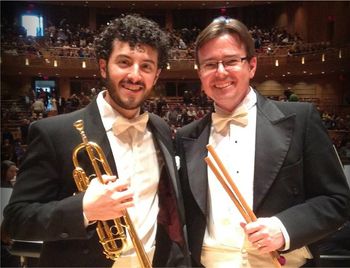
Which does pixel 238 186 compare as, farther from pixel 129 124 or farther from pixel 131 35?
pixel 131 35

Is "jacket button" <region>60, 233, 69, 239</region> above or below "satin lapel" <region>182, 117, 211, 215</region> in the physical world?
below

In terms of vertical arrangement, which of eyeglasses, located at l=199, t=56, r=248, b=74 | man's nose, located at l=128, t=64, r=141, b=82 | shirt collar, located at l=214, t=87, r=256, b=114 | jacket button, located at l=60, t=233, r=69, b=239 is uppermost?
eyeglasses, located at l=199, t=56, r=248, b=74

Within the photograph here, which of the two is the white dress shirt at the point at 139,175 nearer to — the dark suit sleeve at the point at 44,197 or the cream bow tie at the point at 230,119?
the dark suit sleeve at the point at 44,197

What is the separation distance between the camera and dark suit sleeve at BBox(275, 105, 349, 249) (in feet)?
5.79

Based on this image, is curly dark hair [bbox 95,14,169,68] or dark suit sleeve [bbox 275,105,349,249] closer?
dark suit sleeve [bbox 275,105,349,249]

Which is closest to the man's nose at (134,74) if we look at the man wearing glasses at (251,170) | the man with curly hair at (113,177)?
the man with curly hair at (113,177)

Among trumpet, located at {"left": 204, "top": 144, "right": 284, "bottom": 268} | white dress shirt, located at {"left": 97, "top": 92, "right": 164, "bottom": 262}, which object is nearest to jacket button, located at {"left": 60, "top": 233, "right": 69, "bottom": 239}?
white dress shirt, located at {"left": 97, "top": 92, "right": 164, "bottom": 262}

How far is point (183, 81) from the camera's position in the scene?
535 centimetres

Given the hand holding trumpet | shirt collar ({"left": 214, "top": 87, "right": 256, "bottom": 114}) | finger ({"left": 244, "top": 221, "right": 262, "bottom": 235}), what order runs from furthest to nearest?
shirt collar ({"left": 214, "top": 87, "right": 256, "bottom": 114})
finger ({"left": 244, "top": 221, "right": 262, "bottom": 235})
the hand holding trumpet

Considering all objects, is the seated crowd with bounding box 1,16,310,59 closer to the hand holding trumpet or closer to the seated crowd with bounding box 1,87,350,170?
the seated crowd with bounding box 1,87,350,170

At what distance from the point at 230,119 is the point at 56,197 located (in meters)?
0.89

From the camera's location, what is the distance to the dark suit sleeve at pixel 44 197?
1.61 m

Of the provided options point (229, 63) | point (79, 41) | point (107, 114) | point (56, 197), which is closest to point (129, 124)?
point (107, 114)

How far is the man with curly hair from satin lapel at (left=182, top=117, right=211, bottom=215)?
0.09m
